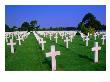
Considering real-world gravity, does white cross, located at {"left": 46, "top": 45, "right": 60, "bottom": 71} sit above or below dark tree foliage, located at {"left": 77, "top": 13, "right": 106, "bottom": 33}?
below

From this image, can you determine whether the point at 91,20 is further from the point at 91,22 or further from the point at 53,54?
the point at 53,54

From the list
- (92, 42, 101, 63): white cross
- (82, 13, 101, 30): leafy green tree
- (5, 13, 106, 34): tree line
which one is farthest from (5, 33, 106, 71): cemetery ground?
(82, 13, 101, 30): leafy green tree

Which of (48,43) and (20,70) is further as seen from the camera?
(48,43)

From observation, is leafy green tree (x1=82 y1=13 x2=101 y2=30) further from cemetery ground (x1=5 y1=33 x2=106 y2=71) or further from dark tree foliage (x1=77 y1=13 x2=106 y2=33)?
cemetery ground (x1=5 y1=33 x2=106 y2=71)

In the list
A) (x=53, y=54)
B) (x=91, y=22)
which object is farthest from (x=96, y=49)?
(x=53, y=54)

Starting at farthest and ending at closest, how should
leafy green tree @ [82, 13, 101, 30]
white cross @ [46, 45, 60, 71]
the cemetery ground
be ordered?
leafy green tree @ [82, 13, 101, 30], the cemetery ground, white cross @ [46, 45, 60, 71]

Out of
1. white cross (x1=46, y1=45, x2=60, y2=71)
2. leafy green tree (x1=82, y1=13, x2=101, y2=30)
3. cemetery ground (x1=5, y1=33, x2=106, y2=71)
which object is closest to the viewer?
white cross (x1=46, y1=45, x2=60, y2=71)

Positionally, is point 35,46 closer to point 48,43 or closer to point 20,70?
point 48,43

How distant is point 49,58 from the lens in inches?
310

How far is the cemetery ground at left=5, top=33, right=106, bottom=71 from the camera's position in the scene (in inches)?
301

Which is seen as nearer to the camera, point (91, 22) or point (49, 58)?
point (49, 58)
